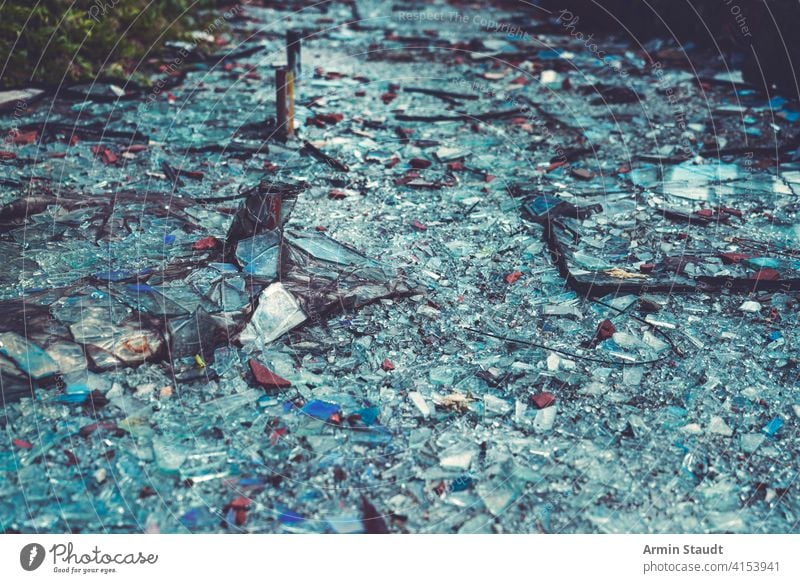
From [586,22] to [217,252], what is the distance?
7012mm

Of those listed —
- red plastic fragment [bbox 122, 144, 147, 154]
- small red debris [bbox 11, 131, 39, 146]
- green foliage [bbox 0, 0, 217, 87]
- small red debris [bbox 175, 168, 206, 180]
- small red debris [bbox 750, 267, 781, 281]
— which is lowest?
small red debris [bbox 750, 267, 781, 281]

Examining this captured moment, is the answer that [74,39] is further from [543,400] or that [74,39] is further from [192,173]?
[543,400]

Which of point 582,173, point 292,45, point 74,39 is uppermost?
point 292,45

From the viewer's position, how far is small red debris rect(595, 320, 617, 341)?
3.66 metres

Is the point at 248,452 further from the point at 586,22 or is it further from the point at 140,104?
the point at 586,22

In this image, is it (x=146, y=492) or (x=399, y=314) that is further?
(x=399, y=314)

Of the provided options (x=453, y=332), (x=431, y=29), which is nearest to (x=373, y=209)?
(x=453, y=332)

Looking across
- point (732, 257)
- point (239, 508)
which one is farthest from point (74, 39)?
point (732, 257)

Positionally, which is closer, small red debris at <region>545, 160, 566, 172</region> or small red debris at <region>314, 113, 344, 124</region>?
small red debris at <region>545, 160, 566, 172</region>

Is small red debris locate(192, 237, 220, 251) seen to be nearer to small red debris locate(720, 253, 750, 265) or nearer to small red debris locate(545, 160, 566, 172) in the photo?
small red debris locate(545, 160, 566, 172)

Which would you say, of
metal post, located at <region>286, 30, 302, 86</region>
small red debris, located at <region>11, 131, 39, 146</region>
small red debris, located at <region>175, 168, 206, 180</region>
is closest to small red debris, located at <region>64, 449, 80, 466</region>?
small red debris, located at <region>175, 168, 206, 180</region>

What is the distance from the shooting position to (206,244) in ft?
14.1

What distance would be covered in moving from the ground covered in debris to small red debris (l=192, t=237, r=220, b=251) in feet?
0.08

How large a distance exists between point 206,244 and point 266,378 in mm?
1351
